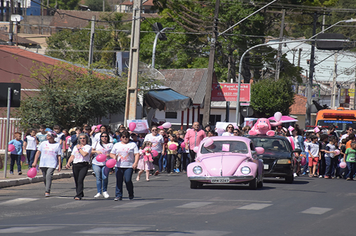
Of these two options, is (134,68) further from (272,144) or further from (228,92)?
(228,92)

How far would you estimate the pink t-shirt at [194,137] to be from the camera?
21.0 metres

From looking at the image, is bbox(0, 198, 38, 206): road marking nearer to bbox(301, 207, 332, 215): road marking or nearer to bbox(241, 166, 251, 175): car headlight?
bbox(241, 166, 251, 175): car headlight

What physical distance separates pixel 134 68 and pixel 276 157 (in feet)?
28.1

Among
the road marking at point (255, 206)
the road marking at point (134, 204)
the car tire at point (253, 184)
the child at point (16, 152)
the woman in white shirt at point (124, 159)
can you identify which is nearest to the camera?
the road marking at point (255, 206)

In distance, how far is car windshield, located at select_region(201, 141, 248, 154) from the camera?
15289mm

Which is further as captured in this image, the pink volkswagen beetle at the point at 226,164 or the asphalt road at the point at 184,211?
the pink volkswagen beetle at the point at 226,164

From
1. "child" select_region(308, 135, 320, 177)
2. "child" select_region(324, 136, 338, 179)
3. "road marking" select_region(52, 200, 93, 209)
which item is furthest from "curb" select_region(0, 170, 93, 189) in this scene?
"child" select_region(324, 136, 338, 179)

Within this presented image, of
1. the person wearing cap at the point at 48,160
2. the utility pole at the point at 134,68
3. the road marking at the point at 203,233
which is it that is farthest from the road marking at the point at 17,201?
the utility pole at the point at 134,68

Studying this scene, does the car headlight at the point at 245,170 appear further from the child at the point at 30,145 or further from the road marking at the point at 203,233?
the child at the point at 30,145

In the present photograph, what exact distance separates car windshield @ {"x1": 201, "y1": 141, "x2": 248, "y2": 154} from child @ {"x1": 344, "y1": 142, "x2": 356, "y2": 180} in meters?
6.52

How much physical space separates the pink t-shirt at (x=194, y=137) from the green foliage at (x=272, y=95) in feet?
99.9

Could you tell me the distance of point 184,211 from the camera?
10984mm

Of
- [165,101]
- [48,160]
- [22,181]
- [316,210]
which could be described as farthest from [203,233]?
[165,101]

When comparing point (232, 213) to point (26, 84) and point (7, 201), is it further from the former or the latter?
point (26, 84)
